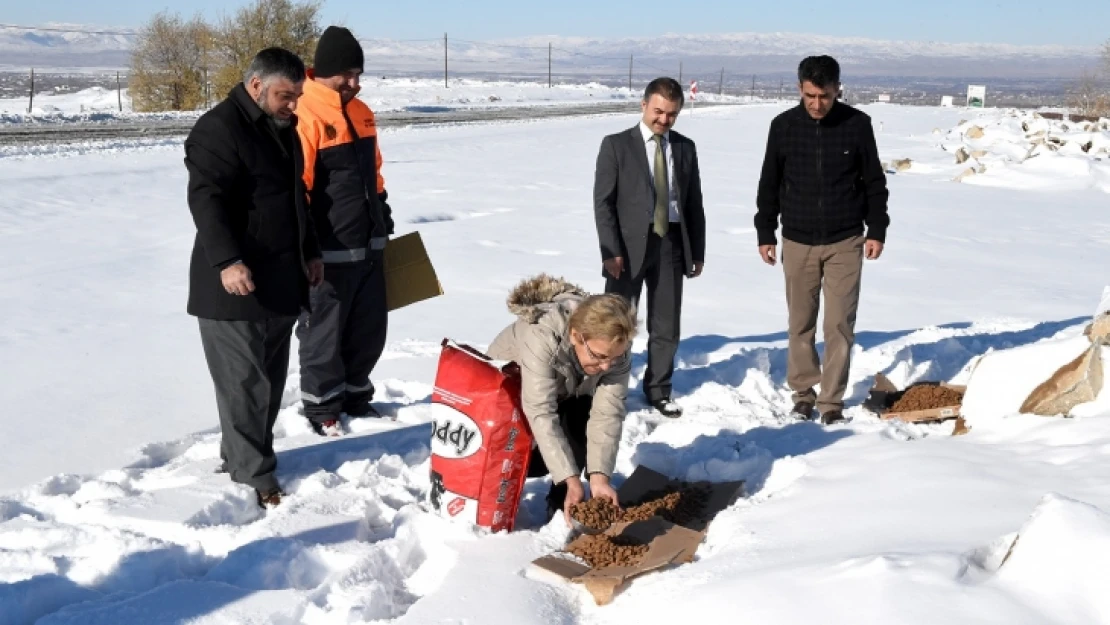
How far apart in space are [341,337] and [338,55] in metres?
1.37

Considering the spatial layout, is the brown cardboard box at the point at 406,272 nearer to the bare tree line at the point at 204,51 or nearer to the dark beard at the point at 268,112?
the dark beard at the point at 268,112

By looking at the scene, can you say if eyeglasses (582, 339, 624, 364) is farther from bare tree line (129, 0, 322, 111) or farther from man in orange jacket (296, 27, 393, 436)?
bare tree line (129, 0, 322, 111)

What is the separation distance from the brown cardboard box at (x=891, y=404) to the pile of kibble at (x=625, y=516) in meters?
1.52

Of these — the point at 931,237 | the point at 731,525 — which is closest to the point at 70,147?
the point at 931,237

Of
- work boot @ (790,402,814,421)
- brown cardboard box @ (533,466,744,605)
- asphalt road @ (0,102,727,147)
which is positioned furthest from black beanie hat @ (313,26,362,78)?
asphalt road @ (0,102,727,147)

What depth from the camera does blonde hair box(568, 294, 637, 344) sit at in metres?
3.42

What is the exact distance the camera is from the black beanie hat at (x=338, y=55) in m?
4.73

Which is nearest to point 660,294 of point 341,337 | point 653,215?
point 653,215

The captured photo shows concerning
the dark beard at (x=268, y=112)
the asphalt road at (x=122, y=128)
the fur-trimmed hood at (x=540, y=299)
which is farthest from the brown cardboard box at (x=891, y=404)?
the asphalt road at (x=122, y=128)

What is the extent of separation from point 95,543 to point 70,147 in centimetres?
1435

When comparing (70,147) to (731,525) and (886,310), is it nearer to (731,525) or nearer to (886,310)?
(886,310)

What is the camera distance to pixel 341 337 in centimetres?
514

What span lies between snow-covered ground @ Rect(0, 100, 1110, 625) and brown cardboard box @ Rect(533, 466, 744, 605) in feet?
0.17

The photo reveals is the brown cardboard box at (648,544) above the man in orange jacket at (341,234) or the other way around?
the other way around
